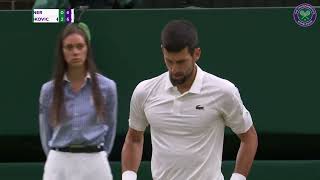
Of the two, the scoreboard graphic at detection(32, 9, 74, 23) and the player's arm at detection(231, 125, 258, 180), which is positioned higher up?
the scoreboard graphic at detection(32, 9, 74, 23)

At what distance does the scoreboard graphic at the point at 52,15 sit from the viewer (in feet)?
21.4

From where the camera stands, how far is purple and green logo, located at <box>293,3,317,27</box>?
6.48 meters

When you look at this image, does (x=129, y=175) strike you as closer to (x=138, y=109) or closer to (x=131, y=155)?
(x=131, y=155)

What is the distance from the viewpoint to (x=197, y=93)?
158 inches

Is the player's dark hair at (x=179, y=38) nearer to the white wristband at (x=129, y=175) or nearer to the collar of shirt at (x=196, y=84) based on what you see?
the collar of shirt at (x=196, y=84)

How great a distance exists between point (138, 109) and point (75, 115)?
444mm

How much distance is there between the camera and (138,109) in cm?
419

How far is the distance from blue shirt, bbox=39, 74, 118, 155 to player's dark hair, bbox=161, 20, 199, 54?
30.0 inches

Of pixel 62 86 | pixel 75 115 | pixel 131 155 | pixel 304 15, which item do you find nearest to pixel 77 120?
pixel 75 115

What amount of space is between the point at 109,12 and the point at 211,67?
955 mm

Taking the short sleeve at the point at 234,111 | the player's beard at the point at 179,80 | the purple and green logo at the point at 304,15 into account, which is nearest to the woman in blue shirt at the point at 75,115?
the player's beard at the point at 179,80

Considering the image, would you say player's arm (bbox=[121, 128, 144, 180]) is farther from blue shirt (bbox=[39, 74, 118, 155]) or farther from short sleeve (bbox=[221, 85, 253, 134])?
short sleeve (bbox=[221, 85, 253, 134])

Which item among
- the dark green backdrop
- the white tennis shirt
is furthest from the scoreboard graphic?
the white tennis shirt

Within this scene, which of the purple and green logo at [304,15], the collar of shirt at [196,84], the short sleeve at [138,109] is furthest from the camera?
the purple and green logo at [304,15]
